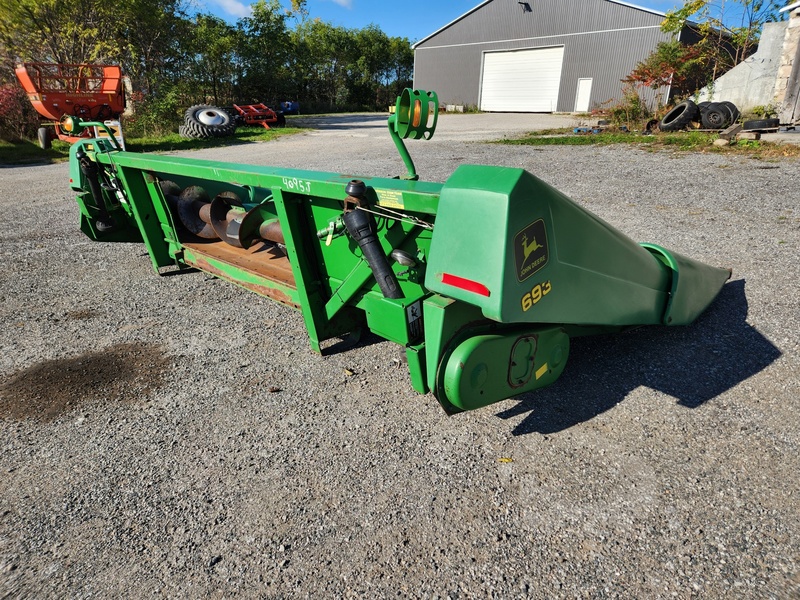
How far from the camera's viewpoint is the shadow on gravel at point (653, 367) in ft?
7.71

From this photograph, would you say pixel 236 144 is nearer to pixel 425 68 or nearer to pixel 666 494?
pixel 666 494

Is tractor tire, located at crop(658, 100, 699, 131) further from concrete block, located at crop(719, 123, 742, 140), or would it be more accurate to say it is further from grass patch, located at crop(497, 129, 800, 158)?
concrete block, located at crop(719, 123, 742, 140)

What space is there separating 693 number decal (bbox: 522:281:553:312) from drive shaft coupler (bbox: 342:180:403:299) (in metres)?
0.58

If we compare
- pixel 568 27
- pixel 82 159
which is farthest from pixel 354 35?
pixel 82 159

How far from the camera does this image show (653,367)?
2.64 m

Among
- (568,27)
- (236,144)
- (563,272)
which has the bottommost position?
(236,144)

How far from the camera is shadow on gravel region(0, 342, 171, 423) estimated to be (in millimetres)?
2488

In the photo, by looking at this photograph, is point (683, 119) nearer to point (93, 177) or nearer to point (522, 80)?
point (93, 177)

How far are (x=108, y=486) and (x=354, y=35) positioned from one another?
43.5 m

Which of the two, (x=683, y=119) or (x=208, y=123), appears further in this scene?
(x=208, y=123)

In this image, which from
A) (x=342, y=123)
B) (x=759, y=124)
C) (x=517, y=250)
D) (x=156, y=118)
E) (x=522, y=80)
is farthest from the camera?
(x=522, y=80)

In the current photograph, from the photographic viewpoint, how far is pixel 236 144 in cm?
1331

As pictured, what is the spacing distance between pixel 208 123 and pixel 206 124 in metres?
0.15

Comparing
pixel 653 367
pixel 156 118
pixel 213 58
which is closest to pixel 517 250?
pixel 653 367
